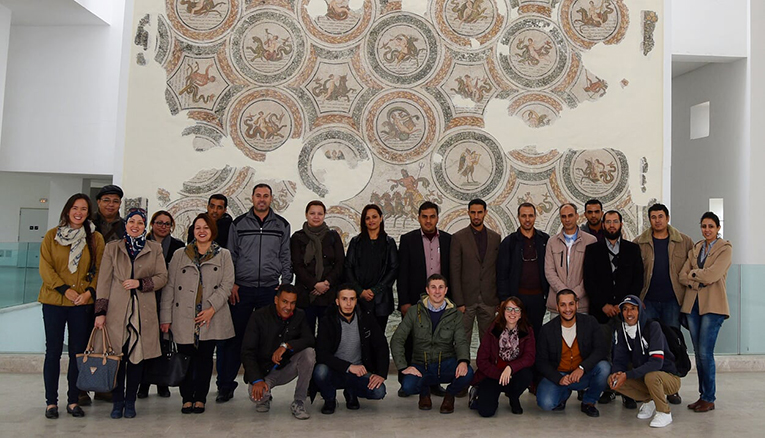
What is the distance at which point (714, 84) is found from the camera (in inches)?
504

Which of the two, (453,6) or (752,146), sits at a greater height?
(453,6)

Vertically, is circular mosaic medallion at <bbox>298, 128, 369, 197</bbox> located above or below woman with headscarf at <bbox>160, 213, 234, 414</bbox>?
above

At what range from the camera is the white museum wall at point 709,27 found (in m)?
Result: 11.7

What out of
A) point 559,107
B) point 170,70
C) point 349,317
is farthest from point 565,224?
point 170,70

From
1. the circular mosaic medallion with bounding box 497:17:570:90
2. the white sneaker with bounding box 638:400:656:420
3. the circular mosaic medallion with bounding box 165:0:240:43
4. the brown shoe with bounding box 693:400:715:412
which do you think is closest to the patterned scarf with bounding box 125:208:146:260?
the circular mosaic medallion with bounding box 165:0:240:43

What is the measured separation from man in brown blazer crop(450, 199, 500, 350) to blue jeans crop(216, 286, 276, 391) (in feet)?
6.17

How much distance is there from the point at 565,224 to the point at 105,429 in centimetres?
457

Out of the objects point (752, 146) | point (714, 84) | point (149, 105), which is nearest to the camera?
point (149, 105)

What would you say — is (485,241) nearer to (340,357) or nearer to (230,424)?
(340,357)

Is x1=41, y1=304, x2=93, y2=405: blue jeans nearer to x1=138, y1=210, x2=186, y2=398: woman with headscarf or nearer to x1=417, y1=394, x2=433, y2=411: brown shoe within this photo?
x1=138, y1=210, x2=186, y2=398: woman with headscarf

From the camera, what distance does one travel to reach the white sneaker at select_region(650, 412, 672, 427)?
565 centimetres

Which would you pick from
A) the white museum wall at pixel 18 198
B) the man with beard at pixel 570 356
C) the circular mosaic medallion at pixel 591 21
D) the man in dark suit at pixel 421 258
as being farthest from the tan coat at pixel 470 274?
the white museum wall at pixel 18 198

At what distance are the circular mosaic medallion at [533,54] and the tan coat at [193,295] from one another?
206 inches

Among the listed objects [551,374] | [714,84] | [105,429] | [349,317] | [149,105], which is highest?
[714,84]
